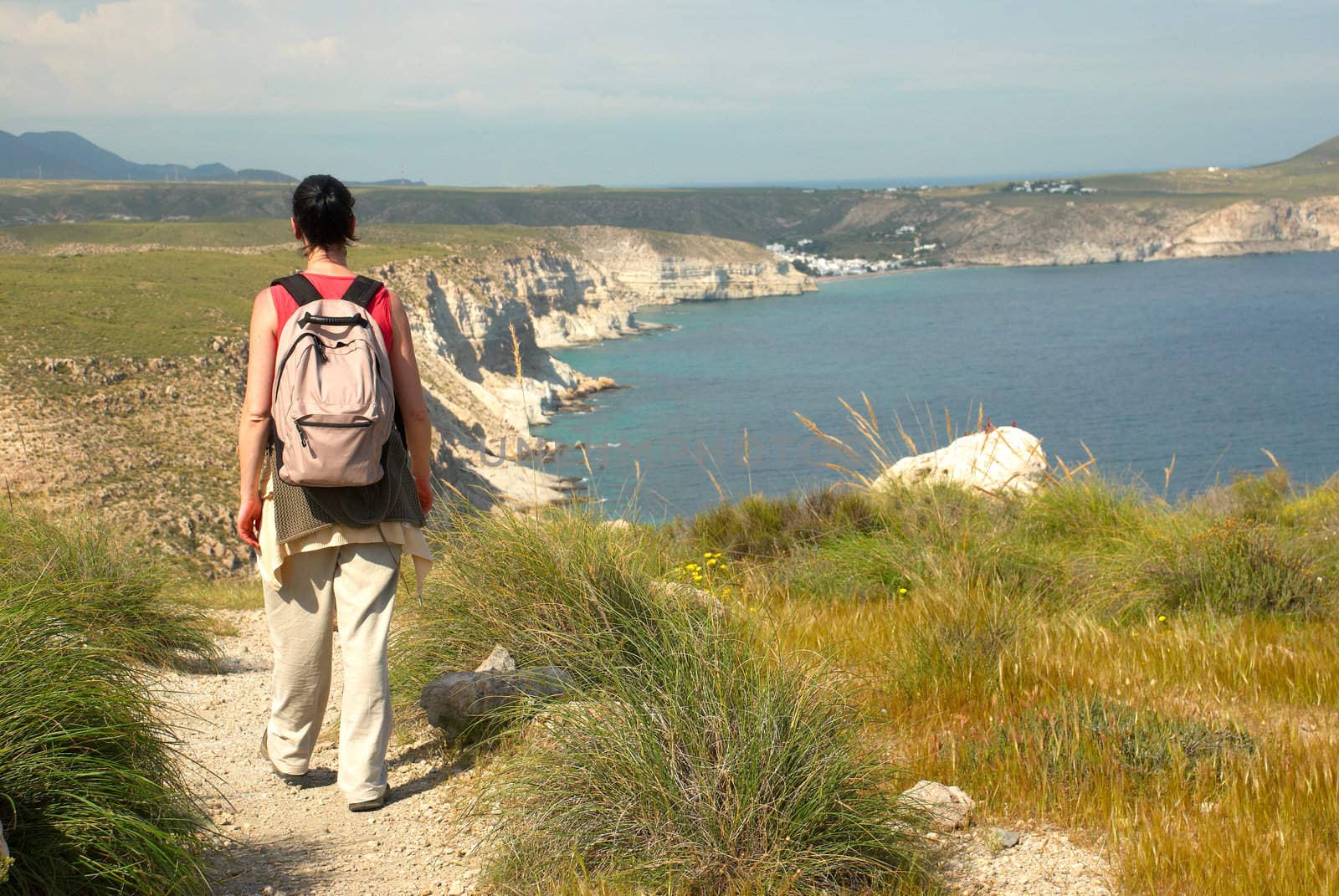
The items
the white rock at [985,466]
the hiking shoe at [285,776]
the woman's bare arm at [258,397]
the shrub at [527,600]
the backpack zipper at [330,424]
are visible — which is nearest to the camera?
the backpack zipper at [330,424]

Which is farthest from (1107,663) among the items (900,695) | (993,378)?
(993,378)

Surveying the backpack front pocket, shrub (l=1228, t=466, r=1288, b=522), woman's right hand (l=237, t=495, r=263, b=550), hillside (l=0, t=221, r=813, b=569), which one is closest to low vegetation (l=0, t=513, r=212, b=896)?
woman's right hand (l=237, t=495, r=263, b=550)

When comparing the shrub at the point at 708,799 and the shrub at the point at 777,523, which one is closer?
the shrub at the point at 708,799

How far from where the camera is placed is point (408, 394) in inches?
137

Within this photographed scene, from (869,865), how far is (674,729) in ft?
1.98

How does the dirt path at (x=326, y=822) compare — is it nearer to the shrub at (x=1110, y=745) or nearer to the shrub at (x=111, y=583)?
the shrub at (x=111, y=583)

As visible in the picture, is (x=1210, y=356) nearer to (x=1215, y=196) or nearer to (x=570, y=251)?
(x=570, y=251)

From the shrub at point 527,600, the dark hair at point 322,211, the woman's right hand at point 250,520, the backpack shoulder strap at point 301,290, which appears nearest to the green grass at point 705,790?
the shrub at point 527,600

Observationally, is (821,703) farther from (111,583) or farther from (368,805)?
(111,583)

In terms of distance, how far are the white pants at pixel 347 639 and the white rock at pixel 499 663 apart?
461 mm

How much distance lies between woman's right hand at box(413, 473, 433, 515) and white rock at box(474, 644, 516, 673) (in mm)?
669

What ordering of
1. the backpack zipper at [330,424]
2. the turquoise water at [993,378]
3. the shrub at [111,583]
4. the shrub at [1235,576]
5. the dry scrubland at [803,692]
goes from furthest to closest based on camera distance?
the turquoise water at [993,378], the shrub at [1235,576], the shrub at [111,583], the backpack zipper at [330,424], the dry scrubland at [803,692]

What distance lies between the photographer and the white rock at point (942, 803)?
3025 mm

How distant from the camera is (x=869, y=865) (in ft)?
8.77
